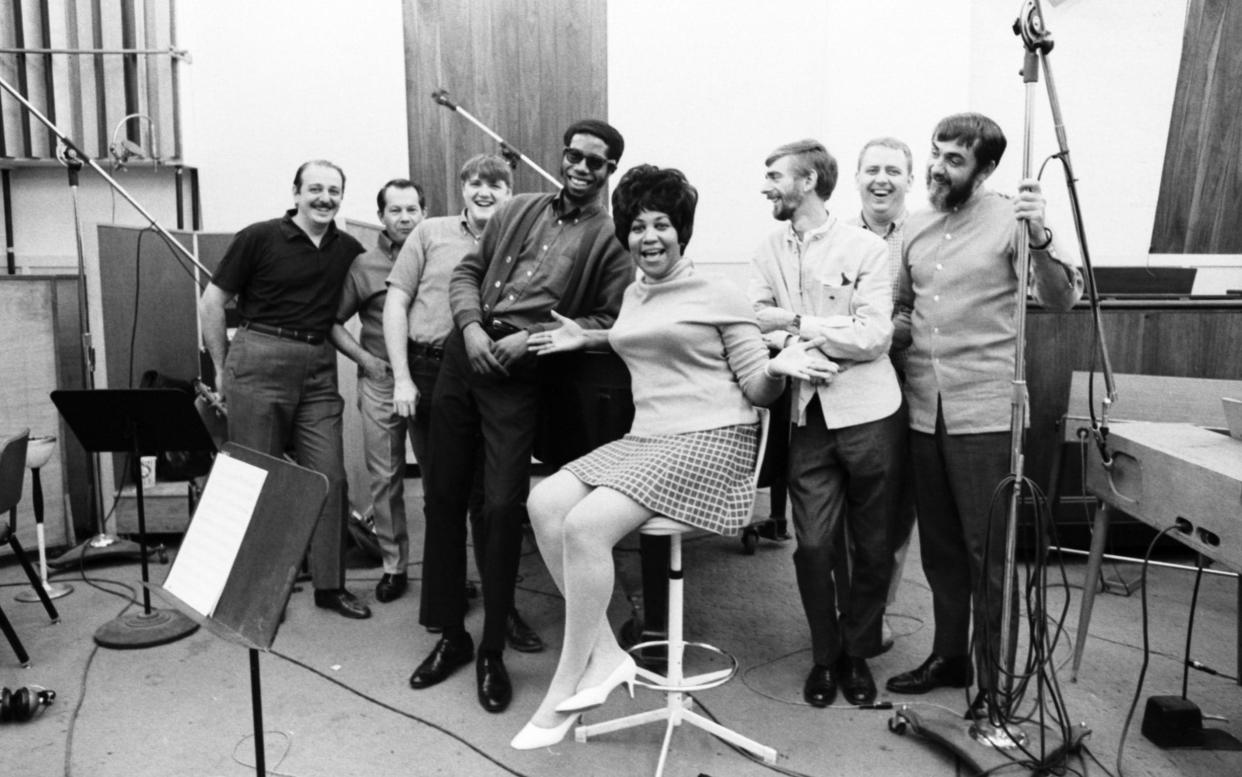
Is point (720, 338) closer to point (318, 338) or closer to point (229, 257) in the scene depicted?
point (318, 338)

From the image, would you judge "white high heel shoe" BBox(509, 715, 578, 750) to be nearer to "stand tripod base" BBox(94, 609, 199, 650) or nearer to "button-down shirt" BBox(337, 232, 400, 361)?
"stand tripod base" BBox(94, 609, 199, 650)

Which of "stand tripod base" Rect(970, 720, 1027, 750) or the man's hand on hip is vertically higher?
the man's hand on hip

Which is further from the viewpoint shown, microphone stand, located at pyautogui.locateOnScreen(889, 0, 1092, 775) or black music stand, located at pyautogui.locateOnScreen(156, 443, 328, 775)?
microphone stand, located at pyautogui.locateOnScreen(889, 0, 1092, 775)

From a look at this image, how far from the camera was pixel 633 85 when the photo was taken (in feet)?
17.6

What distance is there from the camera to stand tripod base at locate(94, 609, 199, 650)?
305 centimetres

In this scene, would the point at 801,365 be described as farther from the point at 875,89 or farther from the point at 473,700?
the point at 875,89

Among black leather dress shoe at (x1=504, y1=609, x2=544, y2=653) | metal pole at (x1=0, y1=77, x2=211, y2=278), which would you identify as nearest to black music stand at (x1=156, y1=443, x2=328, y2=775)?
black leather dress shoe at (x1=504, y1=609, x2=544, y2=653)

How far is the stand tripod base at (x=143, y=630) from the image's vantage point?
3.05 m

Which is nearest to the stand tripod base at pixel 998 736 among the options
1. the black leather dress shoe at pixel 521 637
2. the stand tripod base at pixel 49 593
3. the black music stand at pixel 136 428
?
the black leather dress shoe at pixel 521 637

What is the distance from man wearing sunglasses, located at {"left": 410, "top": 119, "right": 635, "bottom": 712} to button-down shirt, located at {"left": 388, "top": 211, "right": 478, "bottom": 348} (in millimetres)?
571

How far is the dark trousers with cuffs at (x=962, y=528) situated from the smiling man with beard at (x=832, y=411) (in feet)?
0.32

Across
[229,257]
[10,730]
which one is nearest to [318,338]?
[229,257]

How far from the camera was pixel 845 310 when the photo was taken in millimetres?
2551

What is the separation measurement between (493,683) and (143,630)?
1336 millimetres
